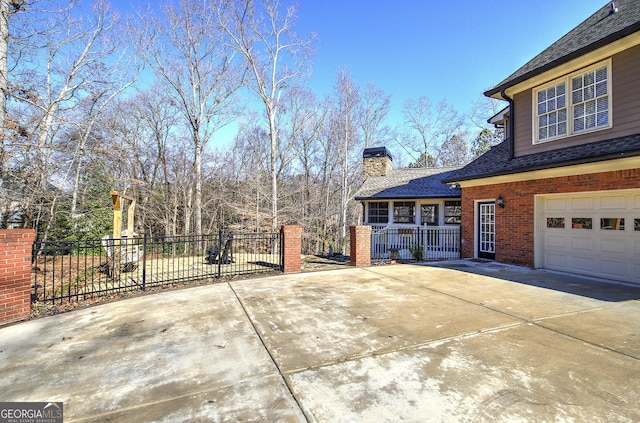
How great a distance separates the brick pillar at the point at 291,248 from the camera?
7.96m

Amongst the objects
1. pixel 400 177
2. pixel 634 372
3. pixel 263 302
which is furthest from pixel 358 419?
pixel 400 177

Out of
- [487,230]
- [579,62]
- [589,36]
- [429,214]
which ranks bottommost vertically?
[487,230]

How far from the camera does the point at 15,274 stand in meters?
4.54

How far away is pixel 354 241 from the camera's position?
9023 mm

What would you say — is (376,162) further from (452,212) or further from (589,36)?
(589,36)

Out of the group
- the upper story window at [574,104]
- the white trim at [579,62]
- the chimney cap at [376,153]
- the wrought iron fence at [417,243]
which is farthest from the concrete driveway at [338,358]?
the chimney cap at [376,153]

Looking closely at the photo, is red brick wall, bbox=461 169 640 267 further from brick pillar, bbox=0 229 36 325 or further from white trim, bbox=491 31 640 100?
brick pillar, bbox=0 229 36 325

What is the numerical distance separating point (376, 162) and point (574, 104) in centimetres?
1091

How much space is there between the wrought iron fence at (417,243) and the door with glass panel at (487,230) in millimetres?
1102

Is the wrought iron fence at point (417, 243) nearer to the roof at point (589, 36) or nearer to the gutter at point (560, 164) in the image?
the gutter at point (560, 164)

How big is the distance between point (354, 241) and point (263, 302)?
4313 mm

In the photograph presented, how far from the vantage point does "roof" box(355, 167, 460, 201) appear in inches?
539

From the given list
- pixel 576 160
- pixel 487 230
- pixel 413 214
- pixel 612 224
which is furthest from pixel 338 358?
pixel 413 214

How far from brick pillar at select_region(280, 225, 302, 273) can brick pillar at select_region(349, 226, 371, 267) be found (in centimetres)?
181
